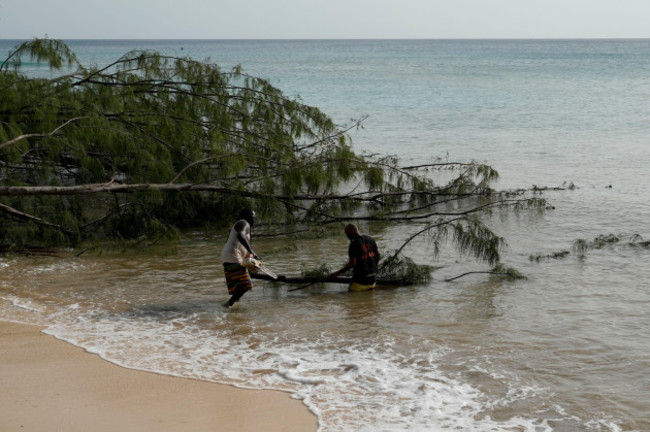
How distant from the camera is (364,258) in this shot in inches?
393

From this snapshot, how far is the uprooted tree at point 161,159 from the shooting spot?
11.9 metres

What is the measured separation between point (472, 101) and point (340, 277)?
33885 mm

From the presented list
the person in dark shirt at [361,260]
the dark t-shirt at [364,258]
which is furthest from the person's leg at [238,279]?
the dark t-shirt at [364,258]

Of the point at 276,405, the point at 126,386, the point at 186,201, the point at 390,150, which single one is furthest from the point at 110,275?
the point at 390,150

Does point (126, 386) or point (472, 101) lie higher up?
point (472, 101)

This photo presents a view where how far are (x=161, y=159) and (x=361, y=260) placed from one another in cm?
445

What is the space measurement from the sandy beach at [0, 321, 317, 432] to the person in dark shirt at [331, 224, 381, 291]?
3.36 meters

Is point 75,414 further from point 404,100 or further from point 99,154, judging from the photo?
point 404,100

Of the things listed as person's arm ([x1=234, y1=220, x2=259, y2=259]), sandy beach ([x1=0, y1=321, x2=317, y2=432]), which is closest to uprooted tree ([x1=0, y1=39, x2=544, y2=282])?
person's arm ([x1=234, y1=220, x2=259, y2=259])

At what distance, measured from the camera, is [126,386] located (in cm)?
683

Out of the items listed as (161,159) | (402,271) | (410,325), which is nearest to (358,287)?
(402,271)

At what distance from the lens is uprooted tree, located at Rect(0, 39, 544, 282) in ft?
39.1

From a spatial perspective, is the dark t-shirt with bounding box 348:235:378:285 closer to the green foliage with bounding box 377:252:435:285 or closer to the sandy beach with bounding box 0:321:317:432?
the green foliage with bounding box 377:252:435:285

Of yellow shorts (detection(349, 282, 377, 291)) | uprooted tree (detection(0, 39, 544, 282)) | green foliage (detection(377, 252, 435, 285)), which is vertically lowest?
yellow shorts (detection(349, 282, 377, 291))
